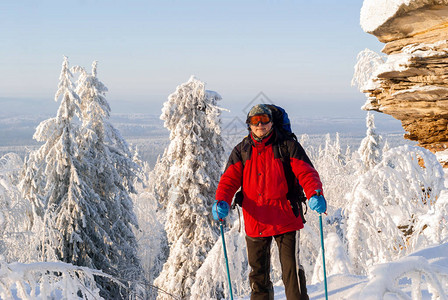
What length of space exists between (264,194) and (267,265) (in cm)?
85

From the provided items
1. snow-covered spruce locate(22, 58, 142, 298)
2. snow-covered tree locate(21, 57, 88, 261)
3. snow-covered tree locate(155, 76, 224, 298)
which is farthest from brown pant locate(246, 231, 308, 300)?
snow-covered tree locate(21, 57, 88, 261)

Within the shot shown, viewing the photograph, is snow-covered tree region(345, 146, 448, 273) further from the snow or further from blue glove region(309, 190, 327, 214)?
blue glove region(309, 190, 327, 214)

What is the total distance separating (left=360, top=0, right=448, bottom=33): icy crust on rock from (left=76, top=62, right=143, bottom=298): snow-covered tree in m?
12.6

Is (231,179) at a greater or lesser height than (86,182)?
greater

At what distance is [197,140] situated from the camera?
14.0 meters

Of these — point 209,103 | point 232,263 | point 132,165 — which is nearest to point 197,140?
point 209,103

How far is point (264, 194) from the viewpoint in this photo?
3904 millimetres

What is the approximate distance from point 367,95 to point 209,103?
28.4 ft

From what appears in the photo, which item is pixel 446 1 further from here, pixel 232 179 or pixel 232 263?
pixel 232 263

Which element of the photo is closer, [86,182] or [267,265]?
[267,265]

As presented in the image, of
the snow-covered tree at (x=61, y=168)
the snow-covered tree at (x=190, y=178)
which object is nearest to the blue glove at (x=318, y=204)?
the snow-covered tree at (x=190, y=178)

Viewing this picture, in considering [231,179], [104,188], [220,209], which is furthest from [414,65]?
[104,188]

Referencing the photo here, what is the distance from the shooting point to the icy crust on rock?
14.4 ft

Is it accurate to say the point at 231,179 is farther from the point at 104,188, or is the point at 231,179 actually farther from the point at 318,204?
the point at 104,188
